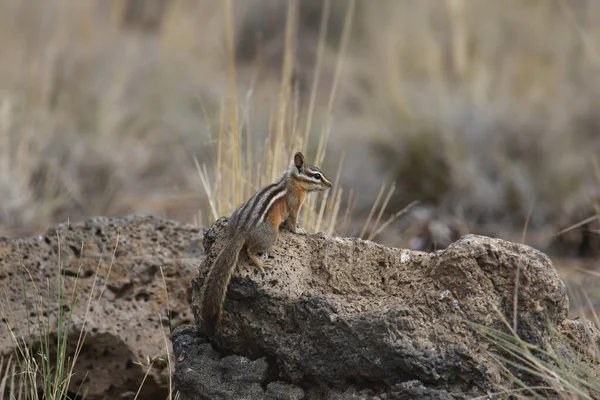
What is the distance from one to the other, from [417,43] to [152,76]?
424 centimetres

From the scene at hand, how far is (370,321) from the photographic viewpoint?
3.81 meters

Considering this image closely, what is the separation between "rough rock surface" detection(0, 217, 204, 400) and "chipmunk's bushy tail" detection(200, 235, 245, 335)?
1.04 meters

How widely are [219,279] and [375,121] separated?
9415 mm

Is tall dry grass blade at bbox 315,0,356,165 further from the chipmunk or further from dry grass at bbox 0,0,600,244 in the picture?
dry grass at bbox 0,0,600,244

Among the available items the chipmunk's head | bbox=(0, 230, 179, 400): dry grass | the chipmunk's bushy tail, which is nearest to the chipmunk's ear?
the chipmunk's head

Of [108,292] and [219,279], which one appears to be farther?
[108,292]

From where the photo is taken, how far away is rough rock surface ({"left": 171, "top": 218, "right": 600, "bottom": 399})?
377cm

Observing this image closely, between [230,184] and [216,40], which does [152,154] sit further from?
[230,184]

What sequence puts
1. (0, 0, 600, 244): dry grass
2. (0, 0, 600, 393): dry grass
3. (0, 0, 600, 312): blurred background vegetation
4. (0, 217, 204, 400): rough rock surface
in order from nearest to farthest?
(0, 217, 204, 400): rough rock surface, (0, 0, 600, 312): blurred background vegetation, (0, 0, 600, 393): dry grass, (0, 0, 600, 244): dry grass

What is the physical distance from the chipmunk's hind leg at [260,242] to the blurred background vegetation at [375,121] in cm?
339

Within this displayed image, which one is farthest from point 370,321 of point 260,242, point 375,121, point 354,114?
point 354,114

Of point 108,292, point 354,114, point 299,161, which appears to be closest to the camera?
point 299,161

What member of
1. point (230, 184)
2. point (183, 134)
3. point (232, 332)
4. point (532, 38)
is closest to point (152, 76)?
point (183, 134)

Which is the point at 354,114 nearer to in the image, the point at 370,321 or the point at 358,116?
the point at 358,116
